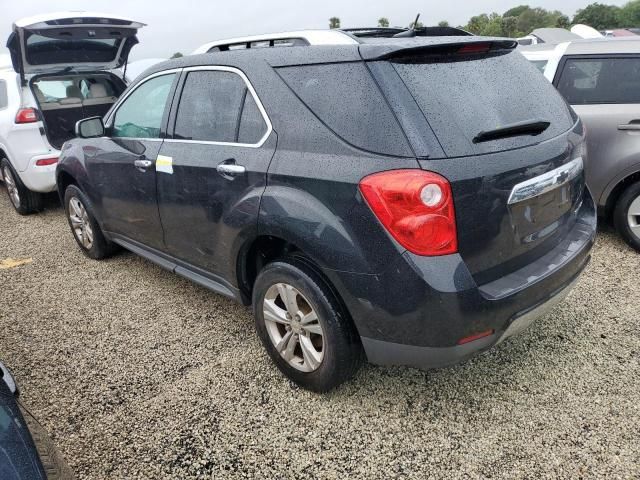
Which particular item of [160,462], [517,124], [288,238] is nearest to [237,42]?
[288,238]

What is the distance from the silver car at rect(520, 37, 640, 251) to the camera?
3814mm

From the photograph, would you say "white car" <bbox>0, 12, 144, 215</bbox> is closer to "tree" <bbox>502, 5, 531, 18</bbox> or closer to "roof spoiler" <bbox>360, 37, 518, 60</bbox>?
"roof spoiler" <bbox>360, 37, 518, 60</bbox>

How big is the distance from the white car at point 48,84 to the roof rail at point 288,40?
2593 mm

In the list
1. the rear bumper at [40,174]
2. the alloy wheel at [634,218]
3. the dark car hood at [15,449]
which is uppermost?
the dark car hood at [15,449]

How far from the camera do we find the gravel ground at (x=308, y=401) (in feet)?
6.88

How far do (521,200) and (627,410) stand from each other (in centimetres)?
115

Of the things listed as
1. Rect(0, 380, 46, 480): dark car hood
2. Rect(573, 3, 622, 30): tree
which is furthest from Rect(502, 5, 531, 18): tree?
Rect(0, 380, 46, 480): dark car hood

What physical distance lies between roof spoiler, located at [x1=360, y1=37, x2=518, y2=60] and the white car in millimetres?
4031

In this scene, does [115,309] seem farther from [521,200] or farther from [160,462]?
[521,200]

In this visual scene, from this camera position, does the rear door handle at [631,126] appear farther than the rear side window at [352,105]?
Yes

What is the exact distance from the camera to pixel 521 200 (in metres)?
2.05

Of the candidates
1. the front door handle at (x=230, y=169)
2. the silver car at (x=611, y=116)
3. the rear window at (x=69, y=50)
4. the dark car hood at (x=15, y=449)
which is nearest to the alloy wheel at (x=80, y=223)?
the rear window at (x=69, y=50)

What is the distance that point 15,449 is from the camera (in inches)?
52.9

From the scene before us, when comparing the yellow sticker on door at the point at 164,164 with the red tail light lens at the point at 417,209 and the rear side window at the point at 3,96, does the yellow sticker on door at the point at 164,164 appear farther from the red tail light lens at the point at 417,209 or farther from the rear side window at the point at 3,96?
the rear side window at the point at 3,96
